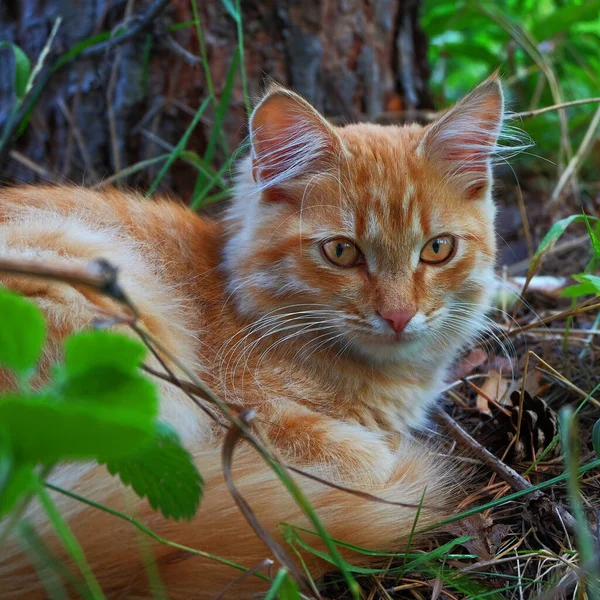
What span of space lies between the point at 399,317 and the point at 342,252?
0.28 m

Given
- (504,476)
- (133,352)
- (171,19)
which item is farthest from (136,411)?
(171,19)

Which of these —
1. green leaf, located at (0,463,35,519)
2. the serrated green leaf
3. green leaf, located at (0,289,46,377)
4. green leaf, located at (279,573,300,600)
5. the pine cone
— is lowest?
the pine cone

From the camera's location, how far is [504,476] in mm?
1775

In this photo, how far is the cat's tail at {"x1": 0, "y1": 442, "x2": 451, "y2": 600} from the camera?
49.8 inches

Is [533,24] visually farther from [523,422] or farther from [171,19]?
[523,422]

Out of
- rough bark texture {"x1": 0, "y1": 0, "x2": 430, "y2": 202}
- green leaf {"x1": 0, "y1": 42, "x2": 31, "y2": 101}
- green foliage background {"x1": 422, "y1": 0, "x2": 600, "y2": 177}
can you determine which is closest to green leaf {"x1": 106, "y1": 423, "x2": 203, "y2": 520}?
green leaf {"x1": 0, "y1": 42, "x2": 31, "y2": 101}

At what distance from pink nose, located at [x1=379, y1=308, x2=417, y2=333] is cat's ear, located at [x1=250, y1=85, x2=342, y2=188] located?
54cm

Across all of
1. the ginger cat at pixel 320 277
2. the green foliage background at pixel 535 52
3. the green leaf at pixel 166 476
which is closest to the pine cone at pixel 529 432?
the ginger cat at pixel 320 277

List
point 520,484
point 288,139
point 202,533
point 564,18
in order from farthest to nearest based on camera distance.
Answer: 1. point 564,18
2. point 288,139
3. point 520,484
4. point 202,533

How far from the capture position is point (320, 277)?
1.97 metres

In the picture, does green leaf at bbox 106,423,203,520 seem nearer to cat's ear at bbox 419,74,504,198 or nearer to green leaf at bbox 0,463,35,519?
green leaf at bbox 0,463,35,519

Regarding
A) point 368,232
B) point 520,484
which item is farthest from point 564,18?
point 520,484

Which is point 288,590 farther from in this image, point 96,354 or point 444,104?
point 444,104

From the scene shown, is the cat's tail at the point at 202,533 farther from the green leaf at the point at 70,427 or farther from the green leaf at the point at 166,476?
the green leaf at the point at 70,427
